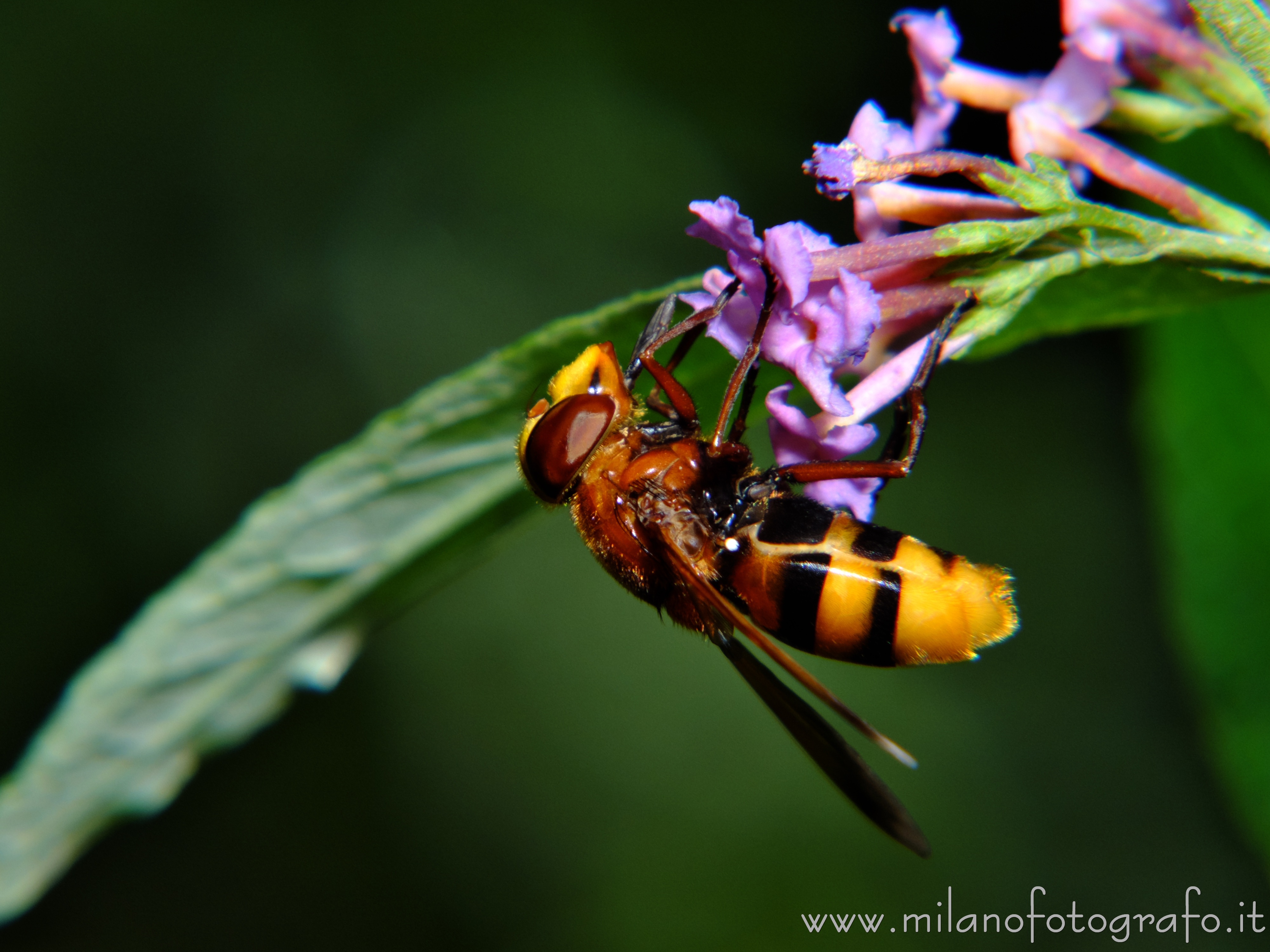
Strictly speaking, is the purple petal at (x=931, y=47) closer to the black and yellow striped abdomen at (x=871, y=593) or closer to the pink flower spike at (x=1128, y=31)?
the pink flower spike at (x=1128, y=31)

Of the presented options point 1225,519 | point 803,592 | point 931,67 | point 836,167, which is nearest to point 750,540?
point 803,592

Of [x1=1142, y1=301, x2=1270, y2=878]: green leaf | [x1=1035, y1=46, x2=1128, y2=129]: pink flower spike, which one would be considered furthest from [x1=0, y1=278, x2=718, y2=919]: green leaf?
[x1=1142, y1=301, x2=1270, y2=878]: green leaf

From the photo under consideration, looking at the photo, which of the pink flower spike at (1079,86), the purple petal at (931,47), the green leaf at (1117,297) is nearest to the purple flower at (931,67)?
the purple petal at (931,47)

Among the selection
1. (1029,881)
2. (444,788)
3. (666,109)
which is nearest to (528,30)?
(666,109)

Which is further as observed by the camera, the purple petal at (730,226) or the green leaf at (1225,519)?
the green leaf at (1225,519)

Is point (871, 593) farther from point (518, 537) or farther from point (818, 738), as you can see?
point (518, 537)

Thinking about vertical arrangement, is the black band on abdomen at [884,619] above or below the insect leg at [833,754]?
above

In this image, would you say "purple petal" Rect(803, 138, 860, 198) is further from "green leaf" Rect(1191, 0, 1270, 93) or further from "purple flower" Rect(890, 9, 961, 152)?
"green leaf" Rect(1191, 0, 1270, 93)
